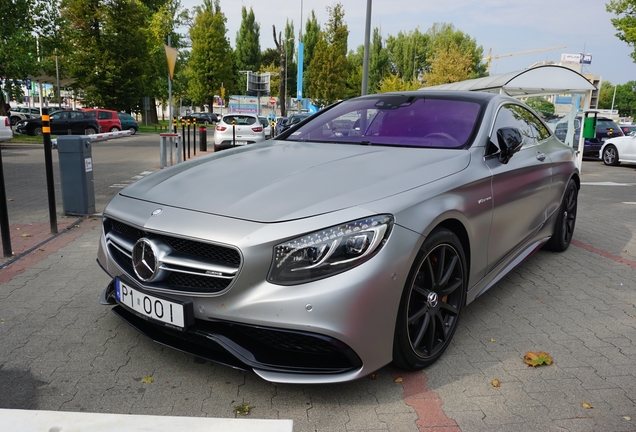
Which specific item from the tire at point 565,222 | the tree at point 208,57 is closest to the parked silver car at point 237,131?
the tire at point 565,222

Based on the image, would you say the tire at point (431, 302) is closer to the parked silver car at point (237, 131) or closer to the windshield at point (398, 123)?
the windshield at point (398, 123)

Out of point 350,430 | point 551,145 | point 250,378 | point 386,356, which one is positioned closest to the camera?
point 350,430

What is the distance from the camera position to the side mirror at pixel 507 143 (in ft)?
11.1

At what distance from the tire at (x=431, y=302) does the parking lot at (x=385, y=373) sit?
0.15 meters

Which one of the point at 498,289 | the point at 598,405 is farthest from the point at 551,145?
the point at 598,405

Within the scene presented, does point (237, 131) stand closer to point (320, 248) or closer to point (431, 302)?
point (431, 302)

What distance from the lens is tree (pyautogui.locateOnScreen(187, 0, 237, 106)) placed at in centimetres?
6178

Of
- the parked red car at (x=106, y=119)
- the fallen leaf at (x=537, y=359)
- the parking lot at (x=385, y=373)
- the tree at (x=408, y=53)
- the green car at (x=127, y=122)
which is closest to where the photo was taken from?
the parking lot at (x=385, y=373)

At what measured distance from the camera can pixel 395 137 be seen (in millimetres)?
3541

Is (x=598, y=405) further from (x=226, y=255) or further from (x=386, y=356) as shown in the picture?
(x=226, y=255)

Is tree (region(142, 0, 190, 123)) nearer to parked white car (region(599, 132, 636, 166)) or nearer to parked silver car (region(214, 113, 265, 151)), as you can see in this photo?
parked silver car (region(214, 113, 265, 151))

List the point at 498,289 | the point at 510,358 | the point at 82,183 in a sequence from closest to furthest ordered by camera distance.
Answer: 1. the point at 510,358
2. the point at 498,289
3. the point at 82,183

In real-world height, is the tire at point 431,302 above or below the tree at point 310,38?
below

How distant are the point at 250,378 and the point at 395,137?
185cm
